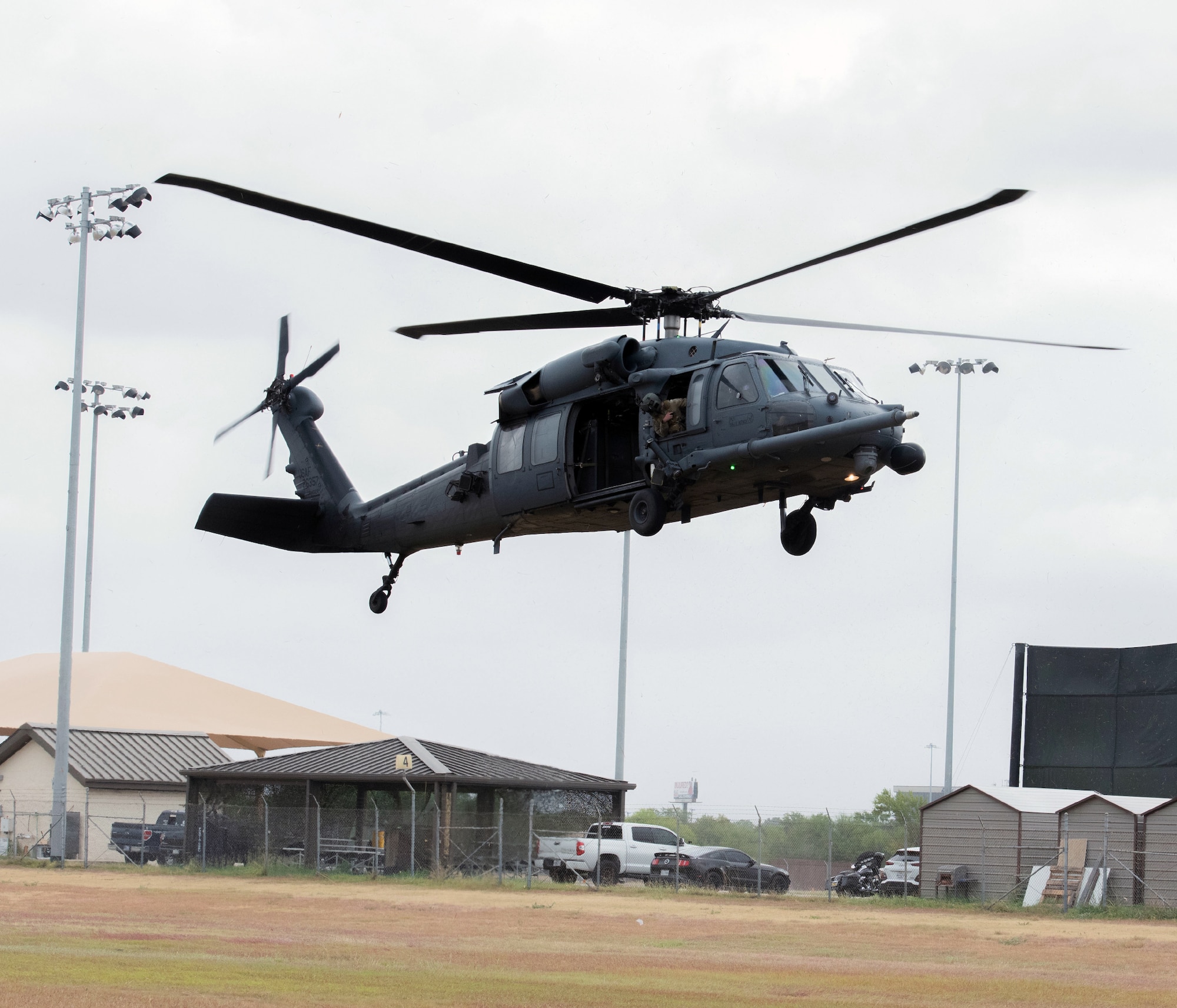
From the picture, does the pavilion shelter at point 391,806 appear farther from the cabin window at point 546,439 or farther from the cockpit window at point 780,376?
the cockpit window at point 780,376

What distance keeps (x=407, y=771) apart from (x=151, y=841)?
1041 centimetres

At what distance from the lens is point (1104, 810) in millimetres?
35812

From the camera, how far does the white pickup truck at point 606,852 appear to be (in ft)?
123

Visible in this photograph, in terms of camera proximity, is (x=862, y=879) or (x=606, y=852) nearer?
(x=606, y=852)

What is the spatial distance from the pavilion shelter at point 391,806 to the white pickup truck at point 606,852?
0.70 m

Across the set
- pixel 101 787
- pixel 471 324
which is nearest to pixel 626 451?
pixel 471 324

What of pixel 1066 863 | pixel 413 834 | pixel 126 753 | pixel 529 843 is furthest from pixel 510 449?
pixel 126 753

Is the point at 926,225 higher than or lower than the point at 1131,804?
higher

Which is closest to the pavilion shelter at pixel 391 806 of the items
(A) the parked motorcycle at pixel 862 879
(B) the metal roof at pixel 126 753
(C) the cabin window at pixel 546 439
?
(B) the metal roof at pixel 126 753

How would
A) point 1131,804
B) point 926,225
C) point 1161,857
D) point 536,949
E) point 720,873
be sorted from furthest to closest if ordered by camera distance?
point 720,873 < point 1131,804 < point 1161,857 < point 536,949 < point 926,225

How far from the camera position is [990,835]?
3750cm

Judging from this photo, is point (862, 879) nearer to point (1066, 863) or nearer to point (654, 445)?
point (1066, 863)

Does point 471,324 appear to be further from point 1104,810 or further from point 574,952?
point 1104,810

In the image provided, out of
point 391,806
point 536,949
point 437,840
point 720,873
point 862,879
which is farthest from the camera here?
point 862,879
